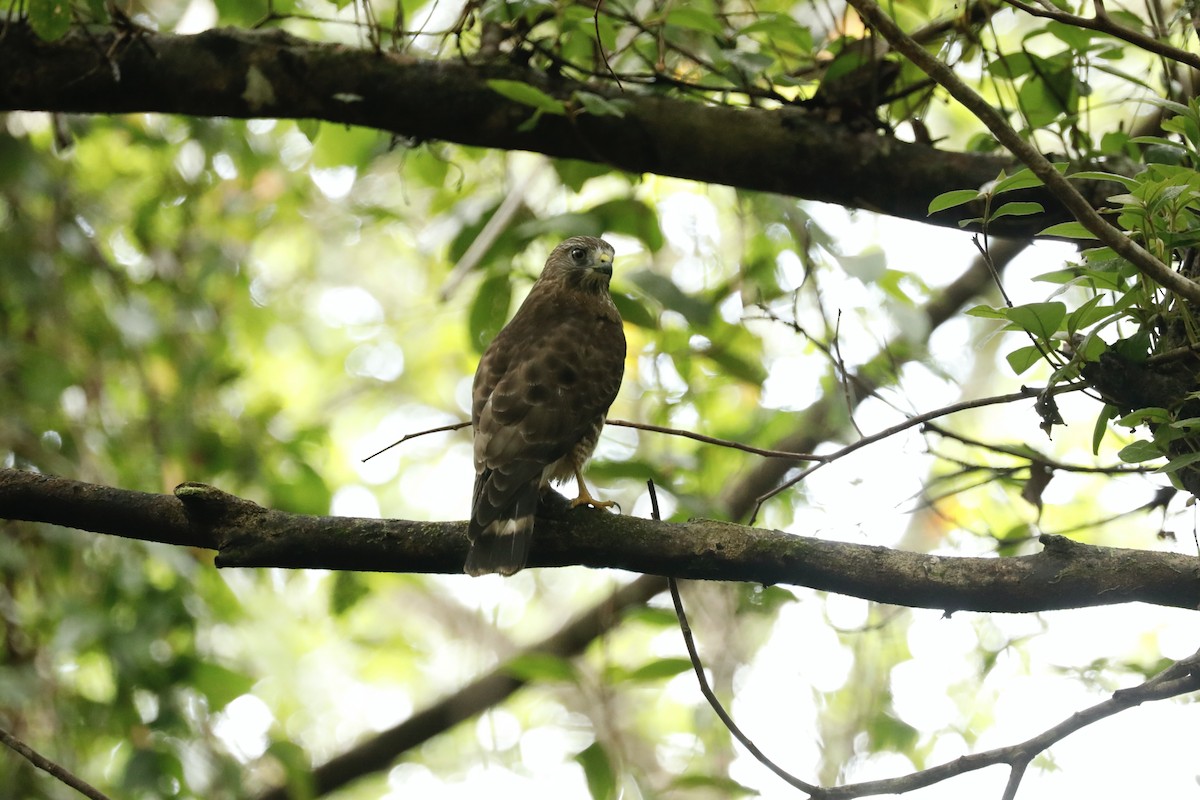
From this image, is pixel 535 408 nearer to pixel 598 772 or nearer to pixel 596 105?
pixel 596 105

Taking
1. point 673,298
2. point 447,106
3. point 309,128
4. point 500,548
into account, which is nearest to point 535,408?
point 673,298

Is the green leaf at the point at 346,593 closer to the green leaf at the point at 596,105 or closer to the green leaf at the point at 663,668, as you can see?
the green leaf at the point at 663,668

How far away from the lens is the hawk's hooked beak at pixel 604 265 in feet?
13.4

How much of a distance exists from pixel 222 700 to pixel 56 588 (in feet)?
4.09

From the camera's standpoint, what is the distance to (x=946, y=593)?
2.29m

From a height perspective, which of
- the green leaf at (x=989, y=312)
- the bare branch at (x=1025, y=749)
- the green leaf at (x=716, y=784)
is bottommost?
the bare branch at (x=1025, y=749)

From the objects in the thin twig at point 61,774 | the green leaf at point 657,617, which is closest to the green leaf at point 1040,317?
the green leaf at point 657,617

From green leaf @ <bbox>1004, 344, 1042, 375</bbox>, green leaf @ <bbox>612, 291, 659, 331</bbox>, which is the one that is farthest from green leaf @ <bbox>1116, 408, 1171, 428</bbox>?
green leaf @ <bbox>612, 291, 659, 331</bbox>

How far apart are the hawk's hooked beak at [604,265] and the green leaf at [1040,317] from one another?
2135 millimetres

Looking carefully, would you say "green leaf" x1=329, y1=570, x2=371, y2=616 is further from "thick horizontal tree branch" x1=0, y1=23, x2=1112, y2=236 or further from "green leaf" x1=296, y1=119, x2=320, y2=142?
"thick horizontal tree branch" x1=0, y1=23, x2=1112, y2=236

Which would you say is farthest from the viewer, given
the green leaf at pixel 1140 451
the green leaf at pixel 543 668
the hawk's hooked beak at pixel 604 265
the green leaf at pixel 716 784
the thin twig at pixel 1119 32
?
the hawk's hooked beak at pixel 604 265

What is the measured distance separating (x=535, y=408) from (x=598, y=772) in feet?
3.90

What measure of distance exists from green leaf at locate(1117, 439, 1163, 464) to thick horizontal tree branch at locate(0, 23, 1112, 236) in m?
1.32

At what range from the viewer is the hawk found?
A: 9.04ft
